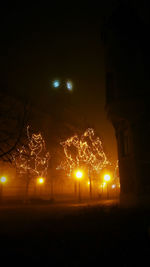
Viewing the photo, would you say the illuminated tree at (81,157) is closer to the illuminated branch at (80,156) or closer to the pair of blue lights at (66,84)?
the illuminated branch at (80,156)

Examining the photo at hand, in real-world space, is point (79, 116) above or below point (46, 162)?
above

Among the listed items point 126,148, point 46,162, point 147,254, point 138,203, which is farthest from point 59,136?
point 147,254

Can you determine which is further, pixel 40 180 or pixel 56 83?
pixel 56 83

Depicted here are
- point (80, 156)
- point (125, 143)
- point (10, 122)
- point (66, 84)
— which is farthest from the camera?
point (66, 84)

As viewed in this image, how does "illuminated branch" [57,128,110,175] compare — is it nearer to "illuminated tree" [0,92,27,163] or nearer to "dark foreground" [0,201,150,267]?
"illuminated tree" [0,92,27,163]

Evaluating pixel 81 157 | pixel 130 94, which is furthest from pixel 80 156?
pixel 130 94

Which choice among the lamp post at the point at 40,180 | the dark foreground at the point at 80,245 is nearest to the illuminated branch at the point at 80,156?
the lamp post at the point at 40,180

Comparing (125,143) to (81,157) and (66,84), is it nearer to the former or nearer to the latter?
(81,157)

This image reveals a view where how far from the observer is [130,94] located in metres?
21.8

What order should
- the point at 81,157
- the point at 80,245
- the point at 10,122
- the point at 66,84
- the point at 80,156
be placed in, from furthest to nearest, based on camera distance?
the point at 66,84 → the point at 81,157 → the point at 80,156 → the point at 10,122 → the point at 80,245

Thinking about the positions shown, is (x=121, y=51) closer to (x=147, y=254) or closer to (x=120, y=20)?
(x=120, y=20)

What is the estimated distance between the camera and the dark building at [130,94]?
67.2 feet

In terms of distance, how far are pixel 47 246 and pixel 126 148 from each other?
56.0ft

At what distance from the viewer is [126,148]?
75.2 ft
